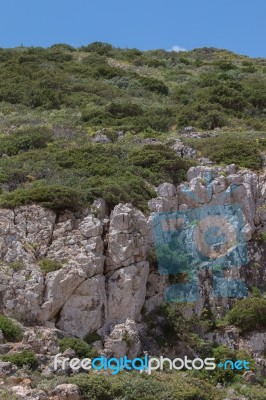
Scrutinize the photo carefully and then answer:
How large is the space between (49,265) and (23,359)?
2996 millimetres

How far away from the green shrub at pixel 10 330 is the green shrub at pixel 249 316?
18.8ft

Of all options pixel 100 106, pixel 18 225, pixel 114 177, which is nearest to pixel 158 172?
pixel 114 177

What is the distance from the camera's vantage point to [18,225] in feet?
54.9

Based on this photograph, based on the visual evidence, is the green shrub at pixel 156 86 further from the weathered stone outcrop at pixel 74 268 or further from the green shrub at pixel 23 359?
the green shrub at pixel 23 359

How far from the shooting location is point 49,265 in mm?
15664

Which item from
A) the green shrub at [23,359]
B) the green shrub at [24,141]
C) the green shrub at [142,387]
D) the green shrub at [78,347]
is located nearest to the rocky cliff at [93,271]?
the green shrub at [78,347]

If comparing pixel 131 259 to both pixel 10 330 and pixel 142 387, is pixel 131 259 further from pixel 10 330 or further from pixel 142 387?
pixel 142 387

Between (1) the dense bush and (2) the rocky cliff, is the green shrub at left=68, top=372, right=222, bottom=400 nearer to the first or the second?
(2) the rocky cliff

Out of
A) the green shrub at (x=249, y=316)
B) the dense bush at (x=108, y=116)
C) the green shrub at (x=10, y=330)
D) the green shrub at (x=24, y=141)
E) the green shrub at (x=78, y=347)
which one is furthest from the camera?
the green shrub at (x=24, y=141)

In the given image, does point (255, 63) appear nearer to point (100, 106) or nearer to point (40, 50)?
point (40, 50)

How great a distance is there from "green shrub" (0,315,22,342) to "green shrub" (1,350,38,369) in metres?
0.61

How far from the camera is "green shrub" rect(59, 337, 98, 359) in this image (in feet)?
46.1

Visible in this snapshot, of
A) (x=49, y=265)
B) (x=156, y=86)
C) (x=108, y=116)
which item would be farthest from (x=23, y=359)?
(x=156, y=86)

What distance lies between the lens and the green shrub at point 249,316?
16938 mm
